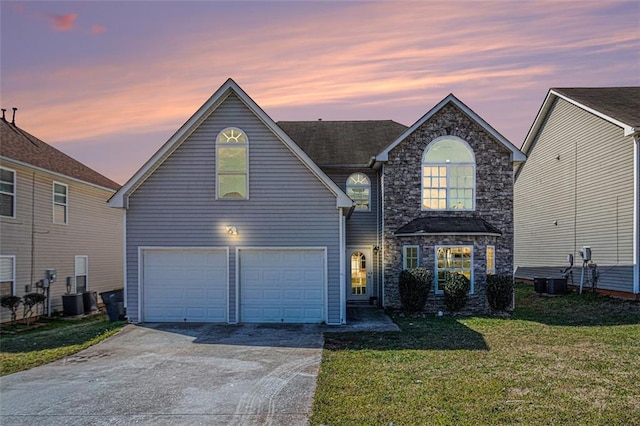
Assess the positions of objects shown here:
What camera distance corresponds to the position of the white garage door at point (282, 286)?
46.8ft

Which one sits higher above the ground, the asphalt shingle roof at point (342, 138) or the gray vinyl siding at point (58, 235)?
the asphalt shingle roof at point (342, 138)

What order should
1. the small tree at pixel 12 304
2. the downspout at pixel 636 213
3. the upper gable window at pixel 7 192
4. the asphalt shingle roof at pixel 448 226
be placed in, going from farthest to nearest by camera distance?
1. the downspout at pixel 636 213
2. the asphalt shingle roof at pixel 448 226
3. the upper gable window at pixel 7 192
4. the small tree at pixel 12 304

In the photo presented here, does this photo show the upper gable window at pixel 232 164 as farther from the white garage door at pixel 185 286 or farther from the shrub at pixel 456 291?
the shrub at pixel 456 291

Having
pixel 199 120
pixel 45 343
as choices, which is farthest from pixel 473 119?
pixel 45 343

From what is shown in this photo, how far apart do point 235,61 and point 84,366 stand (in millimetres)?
10113

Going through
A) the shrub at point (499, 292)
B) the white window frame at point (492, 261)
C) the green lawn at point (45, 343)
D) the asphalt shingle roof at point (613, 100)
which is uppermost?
the asphalt shingle roof at point (613, 100)

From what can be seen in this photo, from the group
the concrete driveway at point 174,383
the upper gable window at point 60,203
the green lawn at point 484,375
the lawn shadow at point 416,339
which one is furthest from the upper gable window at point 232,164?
the upper gable window at point 60,203

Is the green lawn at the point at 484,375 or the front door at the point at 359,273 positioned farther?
the front door at the point at 359,273

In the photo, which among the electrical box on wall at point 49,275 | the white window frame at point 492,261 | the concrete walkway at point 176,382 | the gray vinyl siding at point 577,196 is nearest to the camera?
the concrete walkway at point 176,382

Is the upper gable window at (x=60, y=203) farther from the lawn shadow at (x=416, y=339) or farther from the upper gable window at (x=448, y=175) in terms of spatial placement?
the upper gable window at (x=448, y=175)

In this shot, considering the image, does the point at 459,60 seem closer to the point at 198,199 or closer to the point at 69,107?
the point at 198,199

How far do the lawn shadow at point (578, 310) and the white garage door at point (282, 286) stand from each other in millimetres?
6474

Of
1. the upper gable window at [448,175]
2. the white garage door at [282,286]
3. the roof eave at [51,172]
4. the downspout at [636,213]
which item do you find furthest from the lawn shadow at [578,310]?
the roof eave at [51,172]

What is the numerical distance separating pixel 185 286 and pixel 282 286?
2691 millimetres
